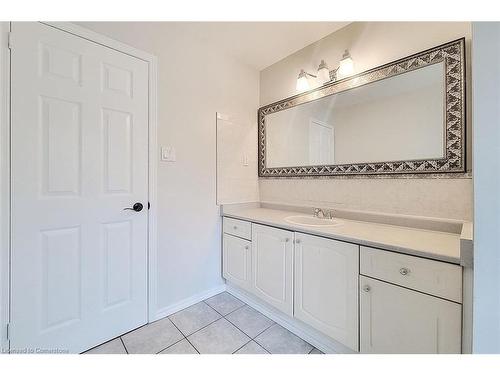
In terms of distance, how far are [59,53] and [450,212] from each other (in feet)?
8.06

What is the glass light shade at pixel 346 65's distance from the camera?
1.61m

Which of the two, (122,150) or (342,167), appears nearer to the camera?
(122,150)

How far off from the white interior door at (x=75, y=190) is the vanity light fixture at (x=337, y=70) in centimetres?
138

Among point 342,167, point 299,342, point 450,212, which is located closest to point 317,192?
point 342,167

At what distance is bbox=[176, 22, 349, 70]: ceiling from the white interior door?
67 cm

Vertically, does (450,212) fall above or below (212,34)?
below

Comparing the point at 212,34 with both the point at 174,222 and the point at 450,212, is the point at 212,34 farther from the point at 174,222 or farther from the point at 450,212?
the point at 450,212

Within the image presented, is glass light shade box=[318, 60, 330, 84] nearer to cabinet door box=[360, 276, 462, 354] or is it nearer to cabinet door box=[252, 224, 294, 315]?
cabinet door box=[252, 224, 294, 315]

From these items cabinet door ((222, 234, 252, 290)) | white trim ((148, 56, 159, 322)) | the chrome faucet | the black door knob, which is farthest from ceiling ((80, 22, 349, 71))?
cabinet door ((222, 234, 252, 290))

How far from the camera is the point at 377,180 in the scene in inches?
61.5

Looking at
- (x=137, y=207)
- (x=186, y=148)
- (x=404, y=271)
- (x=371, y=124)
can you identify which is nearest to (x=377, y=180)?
(x=371, y=124)

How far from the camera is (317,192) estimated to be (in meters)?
1.92

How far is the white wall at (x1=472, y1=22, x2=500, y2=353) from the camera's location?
0.51 m

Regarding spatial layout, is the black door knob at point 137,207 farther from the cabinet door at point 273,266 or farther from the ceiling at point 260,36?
the ceiling at point 260,36
